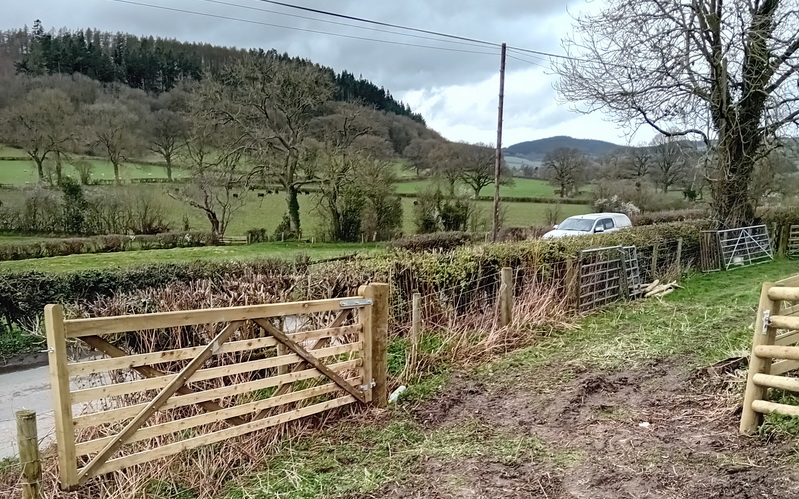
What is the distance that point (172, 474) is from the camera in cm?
398

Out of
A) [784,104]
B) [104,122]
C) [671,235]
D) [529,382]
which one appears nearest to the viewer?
[529,382]

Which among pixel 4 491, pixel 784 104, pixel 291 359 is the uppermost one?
pixel 784 104

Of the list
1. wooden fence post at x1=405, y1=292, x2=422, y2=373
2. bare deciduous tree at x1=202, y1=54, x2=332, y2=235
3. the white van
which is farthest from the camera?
bare deciduous tree at x1=202, y1=54, x2=332, y2=235

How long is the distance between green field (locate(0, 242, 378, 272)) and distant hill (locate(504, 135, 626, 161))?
59.3 ft

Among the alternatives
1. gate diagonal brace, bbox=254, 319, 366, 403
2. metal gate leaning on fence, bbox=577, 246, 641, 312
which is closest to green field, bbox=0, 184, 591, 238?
metal gate leaning on fence, bbox=577, 246, 641, 312

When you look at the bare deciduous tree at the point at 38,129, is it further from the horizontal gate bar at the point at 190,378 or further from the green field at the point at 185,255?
the horizontal gate bar at the point at 190,378

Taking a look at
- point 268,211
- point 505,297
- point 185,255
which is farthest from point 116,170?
point 505,297

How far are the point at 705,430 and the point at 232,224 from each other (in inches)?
1083

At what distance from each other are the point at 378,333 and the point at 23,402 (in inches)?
206

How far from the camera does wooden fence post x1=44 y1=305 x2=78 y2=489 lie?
321cm

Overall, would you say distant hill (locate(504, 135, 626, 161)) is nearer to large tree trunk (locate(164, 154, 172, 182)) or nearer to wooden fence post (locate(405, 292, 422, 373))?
large tree trunk (locate(164, 154, 172, 182))

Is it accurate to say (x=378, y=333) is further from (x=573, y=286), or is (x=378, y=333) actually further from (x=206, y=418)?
(x=573, y=286)

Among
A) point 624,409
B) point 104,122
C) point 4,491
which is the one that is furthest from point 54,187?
point 624,409

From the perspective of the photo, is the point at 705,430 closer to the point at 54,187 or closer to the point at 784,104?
the point at 784,104
